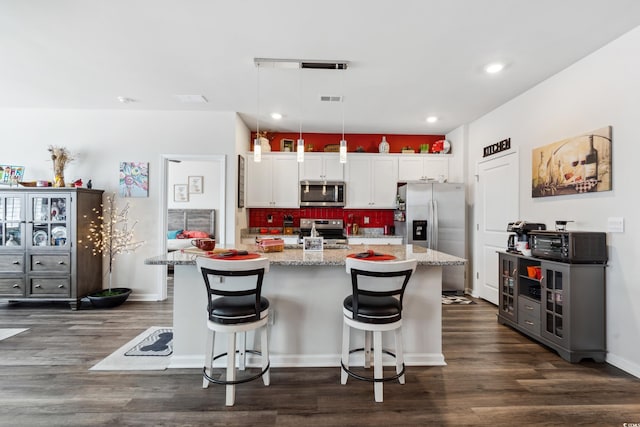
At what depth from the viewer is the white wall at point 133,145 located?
4426 mm

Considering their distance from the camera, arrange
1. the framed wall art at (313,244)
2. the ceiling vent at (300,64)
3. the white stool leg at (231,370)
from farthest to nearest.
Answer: the ceiling vent at (300,64)
the framed wall art at (313,244)
the white stool leg at (231,370)

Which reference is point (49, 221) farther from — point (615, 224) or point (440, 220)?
point (615, 224)

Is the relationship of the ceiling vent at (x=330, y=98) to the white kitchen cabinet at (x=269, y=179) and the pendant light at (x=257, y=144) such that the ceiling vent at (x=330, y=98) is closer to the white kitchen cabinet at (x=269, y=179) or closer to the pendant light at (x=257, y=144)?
the pendant light at (x=257, y=144)

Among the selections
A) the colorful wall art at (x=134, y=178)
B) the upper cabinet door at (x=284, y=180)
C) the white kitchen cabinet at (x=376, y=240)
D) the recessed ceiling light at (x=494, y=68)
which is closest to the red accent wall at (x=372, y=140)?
the upper cabinet door at (x=284, y=180)

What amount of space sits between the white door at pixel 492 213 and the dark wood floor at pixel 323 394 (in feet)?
5.17

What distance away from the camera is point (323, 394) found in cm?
218

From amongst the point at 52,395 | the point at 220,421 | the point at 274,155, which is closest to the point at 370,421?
the point at 220,421

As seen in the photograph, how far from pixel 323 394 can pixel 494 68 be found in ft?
10.9

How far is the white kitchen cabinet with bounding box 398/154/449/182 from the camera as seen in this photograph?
5441mm

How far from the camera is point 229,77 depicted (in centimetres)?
337

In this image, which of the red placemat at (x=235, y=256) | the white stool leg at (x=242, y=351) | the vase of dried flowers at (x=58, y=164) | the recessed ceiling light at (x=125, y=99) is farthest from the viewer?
the vase of dried flowers at (x=58, y=164)

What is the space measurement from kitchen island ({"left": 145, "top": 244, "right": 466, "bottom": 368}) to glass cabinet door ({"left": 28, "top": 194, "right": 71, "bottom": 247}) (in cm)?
256

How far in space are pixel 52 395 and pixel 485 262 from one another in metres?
4.90

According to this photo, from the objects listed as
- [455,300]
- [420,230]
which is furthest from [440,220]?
[455,300]
